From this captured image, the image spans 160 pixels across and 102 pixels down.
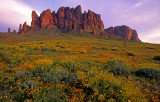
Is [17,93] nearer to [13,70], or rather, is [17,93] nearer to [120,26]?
[13,70]

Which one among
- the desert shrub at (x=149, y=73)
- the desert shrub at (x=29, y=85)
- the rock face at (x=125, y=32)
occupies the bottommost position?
the desert shrub at (x=29, y=85)

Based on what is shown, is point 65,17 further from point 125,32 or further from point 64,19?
point 125,32

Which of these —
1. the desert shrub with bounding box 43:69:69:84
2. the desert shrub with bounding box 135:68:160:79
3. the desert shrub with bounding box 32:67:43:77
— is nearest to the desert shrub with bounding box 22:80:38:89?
the desert shrub with bounding box 43:69:69:84

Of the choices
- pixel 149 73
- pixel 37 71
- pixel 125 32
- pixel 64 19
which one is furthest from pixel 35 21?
pixel 125 32

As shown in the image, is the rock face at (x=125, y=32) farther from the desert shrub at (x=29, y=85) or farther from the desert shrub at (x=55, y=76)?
the desert shrub at (x=29, y=85)

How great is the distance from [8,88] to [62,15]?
145 metres

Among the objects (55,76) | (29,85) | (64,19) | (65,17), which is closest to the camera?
(29,85)

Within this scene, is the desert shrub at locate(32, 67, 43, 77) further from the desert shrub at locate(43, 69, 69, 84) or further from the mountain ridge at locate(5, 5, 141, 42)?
the mountain ridge at locate(5, 5, 141, 42)

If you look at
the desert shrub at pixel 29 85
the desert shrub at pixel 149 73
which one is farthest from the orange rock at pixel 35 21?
the desert shrub at pixel 149 73

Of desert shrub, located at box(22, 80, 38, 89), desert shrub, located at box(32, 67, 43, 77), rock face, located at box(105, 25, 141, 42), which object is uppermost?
rock face, located at box(105, 25, 141, 42)

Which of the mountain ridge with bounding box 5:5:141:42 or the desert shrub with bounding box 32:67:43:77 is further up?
the mountain ridge with bounding box 5:5:141:42

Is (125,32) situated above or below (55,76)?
above

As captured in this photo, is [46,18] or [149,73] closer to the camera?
[149,73]

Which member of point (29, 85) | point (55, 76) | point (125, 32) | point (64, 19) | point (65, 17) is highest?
point (65, 17)
